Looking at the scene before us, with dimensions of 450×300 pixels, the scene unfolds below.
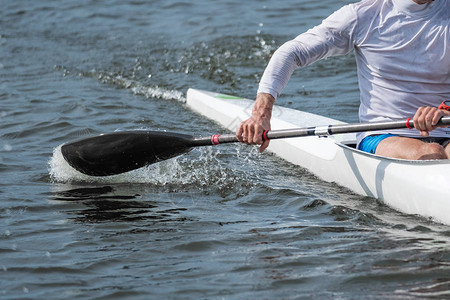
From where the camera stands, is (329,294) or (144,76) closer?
(329,294)

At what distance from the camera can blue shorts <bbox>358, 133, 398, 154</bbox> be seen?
15.6 feet

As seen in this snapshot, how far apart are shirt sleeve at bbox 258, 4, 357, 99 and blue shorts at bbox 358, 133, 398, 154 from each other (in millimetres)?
582

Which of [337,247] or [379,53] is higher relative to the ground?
[379,53]

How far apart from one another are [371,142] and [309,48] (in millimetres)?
714

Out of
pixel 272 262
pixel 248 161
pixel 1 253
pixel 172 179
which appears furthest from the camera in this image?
pixel 248 161

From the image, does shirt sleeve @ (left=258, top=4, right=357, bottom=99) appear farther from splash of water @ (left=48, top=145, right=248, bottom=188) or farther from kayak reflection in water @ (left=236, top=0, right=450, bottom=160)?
splash of water @ (left=48, top=145, right=248, bottom=188)

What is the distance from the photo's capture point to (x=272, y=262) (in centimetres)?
392

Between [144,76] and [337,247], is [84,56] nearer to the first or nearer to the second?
[144,76]

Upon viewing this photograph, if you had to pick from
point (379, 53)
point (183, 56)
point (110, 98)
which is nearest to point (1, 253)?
point (379, 53)

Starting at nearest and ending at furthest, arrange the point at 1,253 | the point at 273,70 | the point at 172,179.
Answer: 1. the point at 1,253
2. the point at 273,70
3. the point at 172,179

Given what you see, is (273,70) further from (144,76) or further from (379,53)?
(144,76)

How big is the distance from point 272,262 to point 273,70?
4.11ft

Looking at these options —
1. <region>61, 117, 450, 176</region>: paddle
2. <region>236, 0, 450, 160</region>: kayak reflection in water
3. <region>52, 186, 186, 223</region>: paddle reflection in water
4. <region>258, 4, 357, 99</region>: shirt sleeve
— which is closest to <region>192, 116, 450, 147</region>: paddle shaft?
<region>236, 0, 450, 160</region>: kayak reflection in water

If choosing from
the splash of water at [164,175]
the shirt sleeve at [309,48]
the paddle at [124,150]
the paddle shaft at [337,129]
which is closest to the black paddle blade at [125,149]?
the paddle at [124,150]
